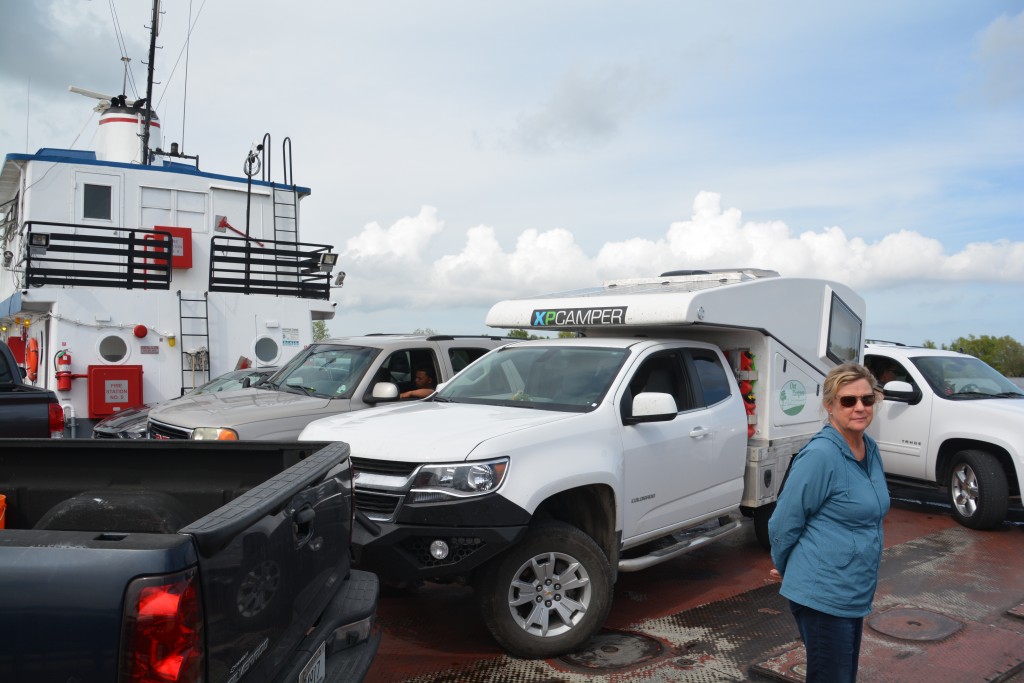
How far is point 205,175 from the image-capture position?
51.9 ft

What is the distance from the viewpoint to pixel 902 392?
343 inches

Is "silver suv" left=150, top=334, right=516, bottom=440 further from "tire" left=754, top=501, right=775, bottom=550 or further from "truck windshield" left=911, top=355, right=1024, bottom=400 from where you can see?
"truck windshield" left=911, top=355, right=1024, bottom=400

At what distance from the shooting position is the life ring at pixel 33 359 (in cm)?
1323

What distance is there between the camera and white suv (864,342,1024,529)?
803 centimetres

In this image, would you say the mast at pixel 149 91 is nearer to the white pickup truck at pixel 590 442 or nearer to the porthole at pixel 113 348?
the porthole at pixel 113 348

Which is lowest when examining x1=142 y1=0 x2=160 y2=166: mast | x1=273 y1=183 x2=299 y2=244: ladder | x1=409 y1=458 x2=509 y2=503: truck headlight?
x1=409 y1=458 x2=509 y2=503: truck headlight

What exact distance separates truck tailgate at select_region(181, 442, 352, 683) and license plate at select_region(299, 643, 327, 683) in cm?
8

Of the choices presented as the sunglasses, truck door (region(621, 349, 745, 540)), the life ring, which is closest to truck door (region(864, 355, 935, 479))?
truck door (region(621, 349, 745, 540))

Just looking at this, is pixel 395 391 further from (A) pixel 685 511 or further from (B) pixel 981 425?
(B) pixel 981 425

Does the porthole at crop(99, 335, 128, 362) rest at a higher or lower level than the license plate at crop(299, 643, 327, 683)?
higher

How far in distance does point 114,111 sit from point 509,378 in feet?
53.0

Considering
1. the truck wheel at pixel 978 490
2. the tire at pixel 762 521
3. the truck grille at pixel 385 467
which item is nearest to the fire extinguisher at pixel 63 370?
the truck grille at pixel 385 467

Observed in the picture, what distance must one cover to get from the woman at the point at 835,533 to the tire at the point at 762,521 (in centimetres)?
355

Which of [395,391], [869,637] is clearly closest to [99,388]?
[395,391]
